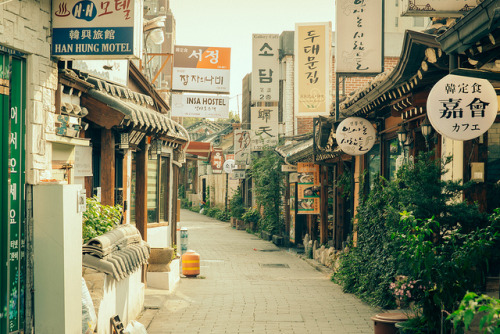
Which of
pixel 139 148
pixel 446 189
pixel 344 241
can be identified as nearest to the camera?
pixel 446 189

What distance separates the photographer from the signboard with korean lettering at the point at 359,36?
1253cm

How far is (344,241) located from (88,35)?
11.7 meters

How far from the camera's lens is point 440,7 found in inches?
317

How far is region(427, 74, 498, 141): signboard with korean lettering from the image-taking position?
6.61 m

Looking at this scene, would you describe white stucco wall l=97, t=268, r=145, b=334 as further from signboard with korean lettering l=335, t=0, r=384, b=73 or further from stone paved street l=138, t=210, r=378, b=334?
signboard with korean lettering l=335, t=0, r=384, b=73

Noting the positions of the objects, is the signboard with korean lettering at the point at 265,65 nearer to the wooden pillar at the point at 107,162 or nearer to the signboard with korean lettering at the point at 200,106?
the signboard with korean lettering at the point at 200,106

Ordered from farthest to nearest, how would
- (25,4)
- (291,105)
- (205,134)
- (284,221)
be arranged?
(205,134) → (291,105) → (284,221) → (25,4)

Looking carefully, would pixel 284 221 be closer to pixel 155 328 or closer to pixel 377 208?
pixel 377 208

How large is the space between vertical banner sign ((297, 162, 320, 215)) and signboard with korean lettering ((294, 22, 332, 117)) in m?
4.10

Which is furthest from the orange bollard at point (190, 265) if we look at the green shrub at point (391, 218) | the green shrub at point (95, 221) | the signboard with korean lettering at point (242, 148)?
the signboard with korean lettering at point (242, 148)

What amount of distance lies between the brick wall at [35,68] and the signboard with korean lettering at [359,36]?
23.3 feet

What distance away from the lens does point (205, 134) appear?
62000 mm

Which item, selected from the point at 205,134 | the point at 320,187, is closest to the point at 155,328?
the point at 320,187

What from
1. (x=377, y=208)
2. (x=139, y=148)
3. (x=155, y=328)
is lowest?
(x=155, y=328)
